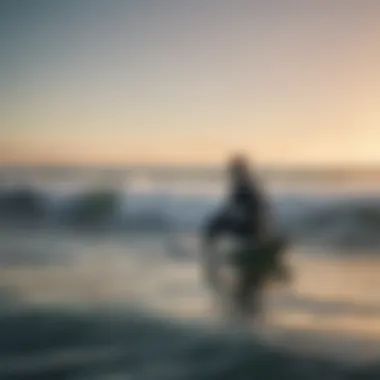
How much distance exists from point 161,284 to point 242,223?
0.16 meters

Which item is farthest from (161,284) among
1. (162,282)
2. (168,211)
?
(168,211)

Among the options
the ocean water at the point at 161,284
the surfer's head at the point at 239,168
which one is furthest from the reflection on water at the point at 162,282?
the surfer's head at the point at 239,168

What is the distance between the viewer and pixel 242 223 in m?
1.06

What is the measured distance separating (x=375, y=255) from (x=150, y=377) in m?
0.41

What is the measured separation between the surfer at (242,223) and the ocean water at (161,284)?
0.02m

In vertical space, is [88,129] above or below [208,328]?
above

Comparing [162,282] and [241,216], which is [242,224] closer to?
[241,216]

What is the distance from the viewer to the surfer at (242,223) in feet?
3.48

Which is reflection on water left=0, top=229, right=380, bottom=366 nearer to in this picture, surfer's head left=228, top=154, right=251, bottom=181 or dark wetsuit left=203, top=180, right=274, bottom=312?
dark wetsuit left=203, top=180, right=274, bottom=312

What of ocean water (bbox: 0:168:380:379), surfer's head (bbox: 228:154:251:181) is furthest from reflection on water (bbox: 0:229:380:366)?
surfer's head (bbox: 228:154:251:181)

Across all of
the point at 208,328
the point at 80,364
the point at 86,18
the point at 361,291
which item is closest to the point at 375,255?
the point at 361,291

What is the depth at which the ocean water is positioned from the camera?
3.41 feet

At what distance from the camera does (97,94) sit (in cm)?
110

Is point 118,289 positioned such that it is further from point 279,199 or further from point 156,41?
point 156,41
